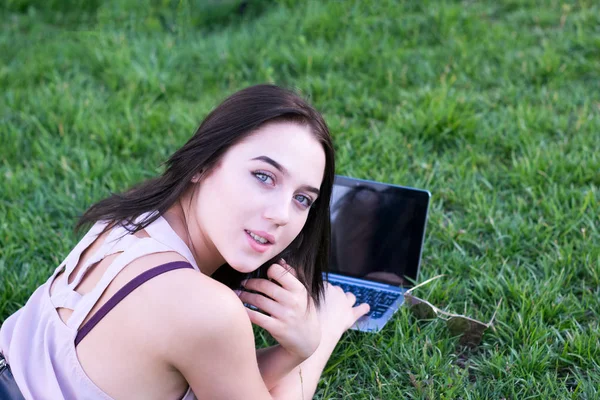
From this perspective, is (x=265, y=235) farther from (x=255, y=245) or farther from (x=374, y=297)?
(x=374, y=297)

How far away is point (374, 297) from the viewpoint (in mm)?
3109

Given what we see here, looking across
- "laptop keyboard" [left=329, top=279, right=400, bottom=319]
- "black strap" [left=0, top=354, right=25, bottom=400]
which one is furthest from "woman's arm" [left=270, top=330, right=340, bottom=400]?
"black strap" [left=0, top=354, right=25, bottom=400]

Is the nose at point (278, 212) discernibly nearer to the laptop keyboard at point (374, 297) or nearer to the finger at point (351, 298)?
the finger at point (351, 298)

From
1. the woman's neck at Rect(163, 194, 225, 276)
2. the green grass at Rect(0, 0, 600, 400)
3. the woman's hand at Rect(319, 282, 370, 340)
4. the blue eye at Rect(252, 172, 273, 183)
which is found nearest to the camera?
the blue eye at Rect(252, 172, 273, 183)

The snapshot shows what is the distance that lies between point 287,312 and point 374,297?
819 millimetres

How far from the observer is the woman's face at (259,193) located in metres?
2.16

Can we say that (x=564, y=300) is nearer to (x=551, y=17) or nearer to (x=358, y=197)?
(x=358, y=197)

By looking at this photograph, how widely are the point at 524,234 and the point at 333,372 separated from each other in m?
1.32

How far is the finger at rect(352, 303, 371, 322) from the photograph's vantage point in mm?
2879

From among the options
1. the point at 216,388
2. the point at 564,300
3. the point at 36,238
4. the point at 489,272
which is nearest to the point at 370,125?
the point at 489,272

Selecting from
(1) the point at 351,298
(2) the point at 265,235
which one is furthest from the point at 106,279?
(1) the point at 351,298

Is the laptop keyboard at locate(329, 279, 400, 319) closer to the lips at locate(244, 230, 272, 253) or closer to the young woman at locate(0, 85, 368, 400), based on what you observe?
the young woman at locate(0, 85, 368, 400)

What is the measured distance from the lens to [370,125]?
175 inches

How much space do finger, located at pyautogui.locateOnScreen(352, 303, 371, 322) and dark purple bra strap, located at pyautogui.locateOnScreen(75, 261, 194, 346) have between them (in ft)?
3.52
